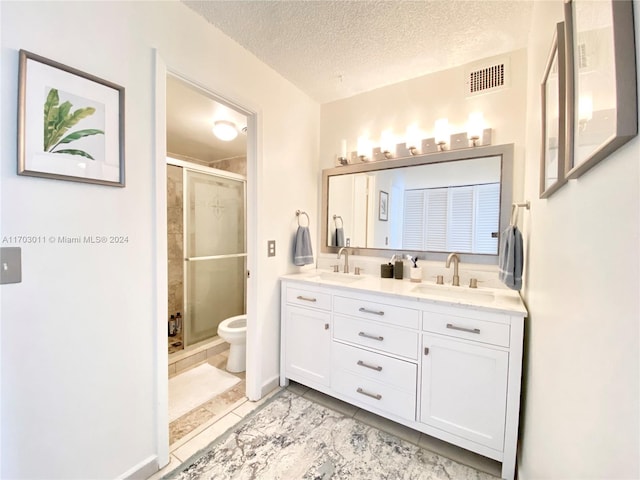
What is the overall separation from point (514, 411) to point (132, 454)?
1.87 meters

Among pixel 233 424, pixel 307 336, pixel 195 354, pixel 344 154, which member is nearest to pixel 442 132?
pixel 344 154

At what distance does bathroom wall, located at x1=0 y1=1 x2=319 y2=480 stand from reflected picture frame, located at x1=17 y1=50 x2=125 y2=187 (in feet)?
0.10

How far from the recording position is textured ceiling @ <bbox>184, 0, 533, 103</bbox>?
1451 mm

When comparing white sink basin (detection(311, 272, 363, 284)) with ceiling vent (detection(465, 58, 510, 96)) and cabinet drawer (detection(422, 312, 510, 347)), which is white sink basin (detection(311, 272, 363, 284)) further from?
ceiling vent (detection(465, 58, 510, 96))

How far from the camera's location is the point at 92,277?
1144mm

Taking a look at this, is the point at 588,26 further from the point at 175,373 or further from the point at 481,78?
the point at 175,373

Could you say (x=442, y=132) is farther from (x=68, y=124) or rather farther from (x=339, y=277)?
(x=68, y=124)

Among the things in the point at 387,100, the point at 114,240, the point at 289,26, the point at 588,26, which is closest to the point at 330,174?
the point at 387,100

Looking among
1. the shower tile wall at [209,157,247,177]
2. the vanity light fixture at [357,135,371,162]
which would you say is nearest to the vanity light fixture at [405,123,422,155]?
the vanity light fixture at [357,135,371,162]

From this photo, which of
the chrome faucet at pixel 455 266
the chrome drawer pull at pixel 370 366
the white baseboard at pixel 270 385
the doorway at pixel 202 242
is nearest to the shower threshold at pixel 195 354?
the doorway at pixel 202 242

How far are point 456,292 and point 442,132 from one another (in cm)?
114

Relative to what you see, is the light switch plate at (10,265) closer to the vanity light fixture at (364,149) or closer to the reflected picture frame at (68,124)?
the reflected picture frame at (68,124)

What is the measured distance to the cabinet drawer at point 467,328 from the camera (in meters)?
1.33

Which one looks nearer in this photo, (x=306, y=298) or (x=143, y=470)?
(x=143, y=470)
